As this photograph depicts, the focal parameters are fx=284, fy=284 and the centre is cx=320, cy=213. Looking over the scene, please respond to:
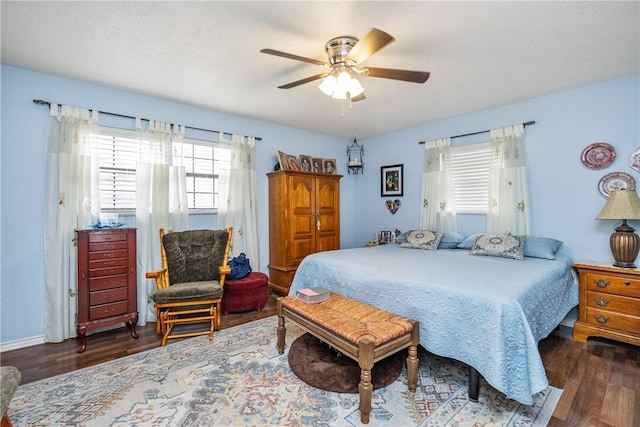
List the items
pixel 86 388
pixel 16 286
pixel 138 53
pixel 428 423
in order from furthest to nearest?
pixel 16 286 → pixel 138 53 → pixel 86 388 → pixel 428 423

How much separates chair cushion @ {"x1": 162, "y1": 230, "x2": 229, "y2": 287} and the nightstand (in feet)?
12.4

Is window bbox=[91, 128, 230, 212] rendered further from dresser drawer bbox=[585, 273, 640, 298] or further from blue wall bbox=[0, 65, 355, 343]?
dresser drawer bbox=[585, 273, 640, 298]

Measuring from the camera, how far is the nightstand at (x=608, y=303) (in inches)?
97.2

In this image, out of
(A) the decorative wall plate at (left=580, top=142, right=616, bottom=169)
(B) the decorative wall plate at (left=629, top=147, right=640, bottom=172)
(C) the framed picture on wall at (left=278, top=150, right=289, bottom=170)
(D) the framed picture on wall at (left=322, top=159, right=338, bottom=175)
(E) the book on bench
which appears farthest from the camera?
(D) the framed picture on wall at (left=322, top=159, right=338, bottom=175)

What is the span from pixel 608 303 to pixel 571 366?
2.60 ft

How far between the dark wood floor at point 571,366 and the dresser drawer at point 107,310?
0.27 m

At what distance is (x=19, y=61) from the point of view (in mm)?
2529

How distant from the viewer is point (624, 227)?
2.64 m

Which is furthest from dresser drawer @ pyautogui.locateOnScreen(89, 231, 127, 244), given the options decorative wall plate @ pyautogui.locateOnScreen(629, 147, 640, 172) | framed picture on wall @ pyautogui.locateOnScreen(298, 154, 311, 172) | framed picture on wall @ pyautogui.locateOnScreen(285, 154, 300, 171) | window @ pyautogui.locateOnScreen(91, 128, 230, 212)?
decorative wall plate @ pyautogui.locateOnScreen(629, 147, 640, 172)

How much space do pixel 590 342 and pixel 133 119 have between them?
5.25 meters

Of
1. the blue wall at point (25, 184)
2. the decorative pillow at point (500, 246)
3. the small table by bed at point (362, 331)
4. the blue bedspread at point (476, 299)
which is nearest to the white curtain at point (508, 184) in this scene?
the decorative pillow at point (500, 246)

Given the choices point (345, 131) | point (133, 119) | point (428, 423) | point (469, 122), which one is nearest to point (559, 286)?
point (428, 423)

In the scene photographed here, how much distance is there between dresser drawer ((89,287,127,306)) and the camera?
105 inches

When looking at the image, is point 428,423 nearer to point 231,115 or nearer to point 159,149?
point 159,149
